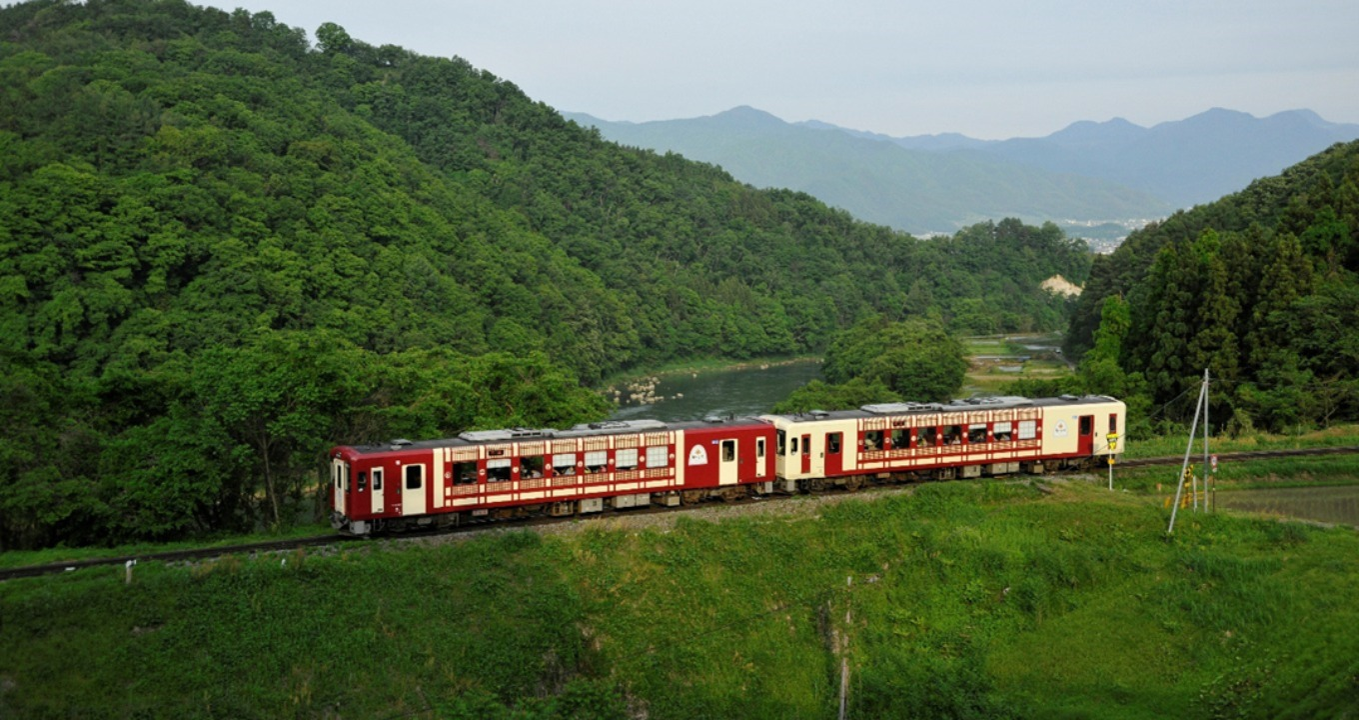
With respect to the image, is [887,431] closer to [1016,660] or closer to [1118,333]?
[1016,660]

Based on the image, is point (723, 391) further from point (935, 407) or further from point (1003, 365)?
point (935, 407)

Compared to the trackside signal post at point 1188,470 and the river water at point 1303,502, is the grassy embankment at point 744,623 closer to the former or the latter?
the trackside signal post at point 1188,470

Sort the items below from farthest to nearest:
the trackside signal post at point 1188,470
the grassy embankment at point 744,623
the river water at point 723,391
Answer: the river water at point 723,391
the trackside signal post at point 1188,470
the grassy embankment at point 744,623

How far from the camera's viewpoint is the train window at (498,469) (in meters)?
22.9

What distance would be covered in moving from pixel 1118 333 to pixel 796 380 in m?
36.8

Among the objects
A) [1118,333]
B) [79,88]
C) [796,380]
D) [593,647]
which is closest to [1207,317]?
[1118,333]

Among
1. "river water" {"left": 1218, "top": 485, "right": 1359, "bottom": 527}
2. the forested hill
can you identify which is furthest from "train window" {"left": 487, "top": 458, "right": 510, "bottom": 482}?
"river water" {"left": 1218, "top": 485, "right": 1359, "bottom": 527}

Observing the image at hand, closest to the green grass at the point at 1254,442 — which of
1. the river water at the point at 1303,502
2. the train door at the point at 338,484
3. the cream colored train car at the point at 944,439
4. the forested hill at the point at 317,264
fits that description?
the river water at the point at 1303,502

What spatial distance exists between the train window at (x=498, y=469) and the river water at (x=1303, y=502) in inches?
726

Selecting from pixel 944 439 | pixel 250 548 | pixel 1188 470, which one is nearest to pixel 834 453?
pixel 944 439

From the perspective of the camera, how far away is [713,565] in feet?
73.5

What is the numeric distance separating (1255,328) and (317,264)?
45928 millimetres

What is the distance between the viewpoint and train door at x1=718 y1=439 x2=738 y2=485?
25.4 meters

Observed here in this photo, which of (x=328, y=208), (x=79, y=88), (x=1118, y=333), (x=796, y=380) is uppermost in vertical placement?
(x=79, y=88)
